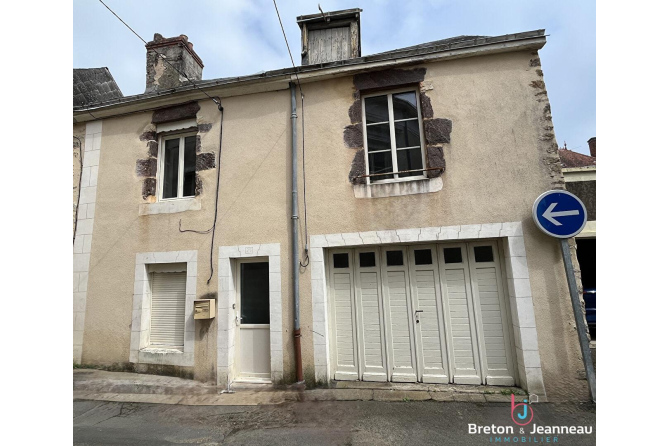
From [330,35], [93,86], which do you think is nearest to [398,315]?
[330,35]

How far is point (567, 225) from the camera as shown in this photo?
11.6 feet

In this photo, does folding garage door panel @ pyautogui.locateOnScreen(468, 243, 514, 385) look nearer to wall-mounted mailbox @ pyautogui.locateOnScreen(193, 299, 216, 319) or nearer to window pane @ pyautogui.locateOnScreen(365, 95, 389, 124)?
window pane @ pyautogui.locateOnScreen(365, 95, 389, 124)

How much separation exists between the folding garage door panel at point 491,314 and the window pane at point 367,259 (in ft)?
4.13

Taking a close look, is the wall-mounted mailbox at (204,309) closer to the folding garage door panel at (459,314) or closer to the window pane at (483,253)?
the folding garage door panel at (459,314)

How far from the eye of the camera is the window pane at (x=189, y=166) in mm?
4926

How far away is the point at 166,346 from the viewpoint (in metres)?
4.54

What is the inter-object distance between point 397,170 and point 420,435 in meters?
3.02

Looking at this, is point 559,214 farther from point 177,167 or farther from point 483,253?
point 177,167

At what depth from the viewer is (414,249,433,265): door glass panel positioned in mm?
4109

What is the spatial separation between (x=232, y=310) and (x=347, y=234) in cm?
191

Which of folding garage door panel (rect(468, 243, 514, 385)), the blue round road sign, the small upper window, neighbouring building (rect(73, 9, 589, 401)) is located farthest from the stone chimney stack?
folding garage door panel (rect(468, 243, 514, 385))

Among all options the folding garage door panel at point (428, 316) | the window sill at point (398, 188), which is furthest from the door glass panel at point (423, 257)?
the window sill at point (398, 188)

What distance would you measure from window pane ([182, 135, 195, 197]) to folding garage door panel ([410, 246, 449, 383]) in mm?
3527

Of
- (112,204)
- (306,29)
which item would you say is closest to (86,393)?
(112,204)
